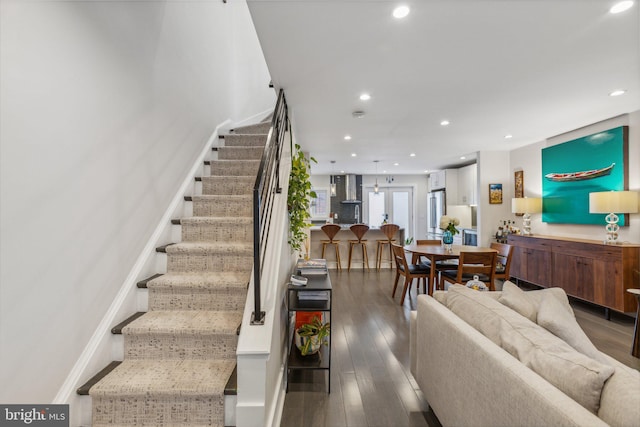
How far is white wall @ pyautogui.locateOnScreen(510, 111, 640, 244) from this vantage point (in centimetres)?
383

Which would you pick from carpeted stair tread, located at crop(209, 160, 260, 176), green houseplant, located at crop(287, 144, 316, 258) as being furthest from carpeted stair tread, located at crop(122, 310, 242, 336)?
carpeted stair tread, located at crop(209, 160, 260, 176)

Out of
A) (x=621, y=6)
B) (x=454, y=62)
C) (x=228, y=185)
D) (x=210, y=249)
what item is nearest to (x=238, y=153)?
(x=228, y=185)

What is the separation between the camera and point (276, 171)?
2385 millimetres

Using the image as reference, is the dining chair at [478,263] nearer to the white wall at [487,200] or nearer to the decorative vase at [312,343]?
the decorative vase at [312,343]

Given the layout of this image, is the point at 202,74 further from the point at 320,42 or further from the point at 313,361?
the point at 313,361

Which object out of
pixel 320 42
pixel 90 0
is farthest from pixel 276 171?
pixel 90 0

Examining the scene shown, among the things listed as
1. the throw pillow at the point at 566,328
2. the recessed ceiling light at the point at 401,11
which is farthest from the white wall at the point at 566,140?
the recessed ceiling light at the point at 401,11

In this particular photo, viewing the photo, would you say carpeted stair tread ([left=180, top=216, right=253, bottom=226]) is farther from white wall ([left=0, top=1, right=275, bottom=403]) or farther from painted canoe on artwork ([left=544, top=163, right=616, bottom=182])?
painted canoe on artwork ([left=544, top=163, right=616, bottom=182])

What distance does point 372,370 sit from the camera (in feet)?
8.05

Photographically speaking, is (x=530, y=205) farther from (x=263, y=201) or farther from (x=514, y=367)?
(x=263, y=201)

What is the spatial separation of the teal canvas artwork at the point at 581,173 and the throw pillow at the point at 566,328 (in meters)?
3.86

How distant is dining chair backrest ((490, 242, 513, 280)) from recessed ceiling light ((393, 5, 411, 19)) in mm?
3155

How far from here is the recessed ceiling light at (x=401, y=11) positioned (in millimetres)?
1944

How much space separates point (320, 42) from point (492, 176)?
5.52 meters
